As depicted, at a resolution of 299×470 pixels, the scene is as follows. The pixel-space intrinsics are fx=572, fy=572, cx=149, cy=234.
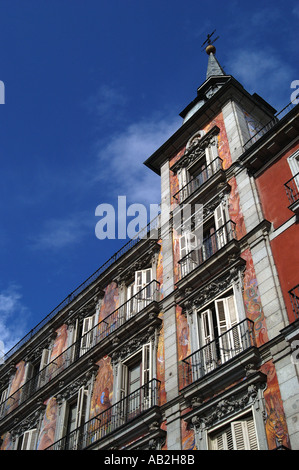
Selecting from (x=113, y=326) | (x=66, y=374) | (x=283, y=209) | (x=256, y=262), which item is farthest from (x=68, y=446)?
(x=283, y=209)

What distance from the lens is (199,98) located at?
97.5 ft

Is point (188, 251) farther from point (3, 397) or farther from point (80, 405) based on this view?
point (3, 397)

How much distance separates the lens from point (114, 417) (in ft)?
61.3

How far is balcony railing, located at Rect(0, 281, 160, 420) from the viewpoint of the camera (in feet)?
70.2

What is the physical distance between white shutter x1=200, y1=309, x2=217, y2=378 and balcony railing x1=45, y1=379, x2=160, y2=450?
2.04 metres

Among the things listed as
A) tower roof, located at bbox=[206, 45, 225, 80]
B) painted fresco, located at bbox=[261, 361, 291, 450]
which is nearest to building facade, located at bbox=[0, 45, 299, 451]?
painted fresco, located at bbox=[261, 361, 291, 450]

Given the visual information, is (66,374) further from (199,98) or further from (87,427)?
(199,98)

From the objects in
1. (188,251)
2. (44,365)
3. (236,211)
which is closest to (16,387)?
(44,365)

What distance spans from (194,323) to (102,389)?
15.9ft

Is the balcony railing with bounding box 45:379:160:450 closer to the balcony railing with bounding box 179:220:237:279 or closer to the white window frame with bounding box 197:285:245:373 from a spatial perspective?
the white window frame with bounding box 197:285:245:373

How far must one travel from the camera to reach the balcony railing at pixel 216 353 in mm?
15594

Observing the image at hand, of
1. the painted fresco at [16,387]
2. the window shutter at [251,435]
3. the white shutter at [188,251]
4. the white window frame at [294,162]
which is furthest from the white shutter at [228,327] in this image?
the painted fresco at [16,387]

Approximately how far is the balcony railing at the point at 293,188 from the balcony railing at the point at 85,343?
20.6 ft

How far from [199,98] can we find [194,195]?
9.63 metres
